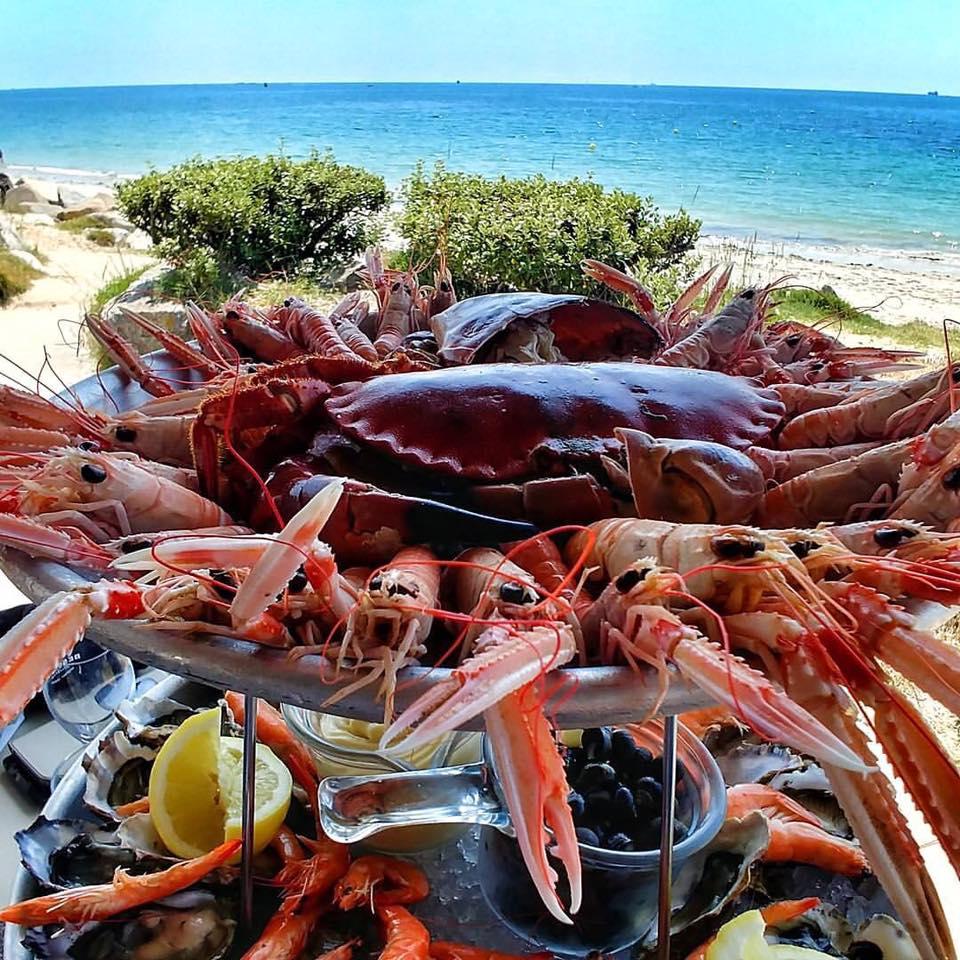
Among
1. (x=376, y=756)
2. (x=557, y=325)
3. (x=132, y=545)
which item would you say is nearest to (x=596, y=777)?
(x=376, y=756)

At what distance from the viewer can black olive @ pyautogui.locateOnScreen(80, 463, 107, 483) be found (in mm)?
1296

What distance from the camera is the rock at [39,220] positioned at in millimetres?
13477

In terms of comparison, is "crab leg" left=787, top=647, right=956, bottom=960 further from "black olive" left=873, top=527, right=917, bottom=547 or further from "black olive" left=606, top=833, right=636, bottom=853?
"black olive" left=606, top=833, right=636, bottom=853

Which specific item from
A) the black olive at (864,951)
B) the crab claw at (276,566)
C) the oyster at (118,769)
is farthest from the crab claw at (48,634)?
the black olive at (864,951)

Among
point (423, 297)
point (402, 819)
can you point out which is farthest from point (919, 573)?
point (423, 297)

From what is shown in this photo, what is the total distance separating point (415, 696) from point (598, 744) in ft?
2.81

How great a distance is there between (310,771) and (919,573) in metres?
1.40

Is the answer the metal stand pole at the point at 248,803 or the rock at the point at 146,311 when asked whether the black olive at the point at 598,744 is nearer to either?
the metal stand pole at the point at 248,803

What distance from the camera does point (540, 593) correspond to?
1.05 meters

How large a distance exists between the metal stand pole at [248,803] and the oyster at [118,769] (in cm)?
46

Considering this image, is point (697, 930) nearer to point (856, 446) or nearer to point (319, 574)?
point (856, 446)

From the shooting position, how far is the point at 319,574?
1.00 meters

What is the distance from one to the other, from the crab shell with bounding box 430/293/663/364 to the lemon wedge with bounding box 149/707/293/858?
901 millimetres

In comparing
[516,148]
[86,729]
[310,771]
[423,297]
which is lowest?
[516,148]
